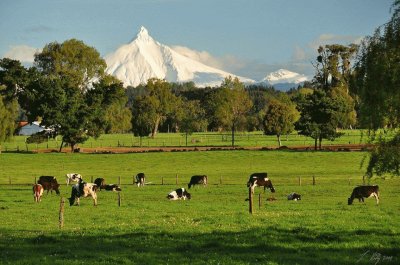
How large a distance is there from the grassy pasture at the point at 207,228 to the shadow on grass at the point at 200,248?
0.03 m

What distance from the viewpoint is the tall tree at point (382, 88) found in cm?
1587

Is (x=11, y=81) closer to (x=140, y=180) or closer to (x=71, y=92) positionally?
(x=71, y=92)

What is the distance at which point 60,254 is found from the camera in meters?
16.1

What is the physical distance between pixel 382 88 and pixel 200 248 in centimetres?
701

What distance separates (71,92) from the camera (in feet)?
279

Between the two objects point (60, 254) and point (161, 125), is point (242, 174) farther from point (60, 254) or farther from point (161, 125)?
point (161, 125)

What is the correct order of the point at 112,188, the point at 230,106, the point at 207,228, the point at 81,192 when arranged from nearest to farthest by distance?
the point at 207,228
the point at 81,192
the point at 112,188
the point at 230,106

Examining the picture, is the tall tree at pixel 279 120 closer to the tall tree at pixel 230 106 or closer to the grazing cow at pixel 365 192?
the tall tree at pixel 230 106

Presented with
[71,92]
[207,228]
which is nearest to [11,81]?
[71,92]

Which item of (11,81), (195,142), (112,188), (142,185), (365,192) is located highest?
(11,81)

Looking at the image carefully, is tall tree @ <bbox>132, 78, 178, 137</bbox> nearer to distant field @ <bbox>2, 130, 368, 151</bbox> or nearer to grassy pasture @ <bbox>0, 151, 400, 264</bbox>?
distant field @ <bbox>2, 130, 368, 151</bbox>

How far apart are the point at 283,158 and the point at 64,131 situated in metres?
31.7

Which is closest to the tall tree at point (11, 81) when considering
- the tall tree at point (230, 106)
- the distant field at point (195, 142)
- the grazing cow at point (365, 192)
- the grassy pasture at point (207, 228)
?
the distant field at point (195, 142)

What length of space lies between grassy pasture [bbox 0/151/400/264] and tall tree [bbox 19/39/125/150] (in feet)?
111
